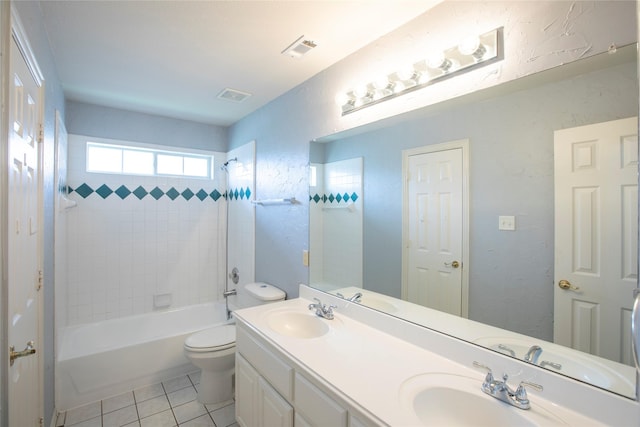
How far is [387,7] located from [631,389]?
168cm

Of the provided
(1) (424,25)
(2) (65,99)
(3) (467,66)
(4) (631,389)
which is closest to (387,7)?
(1) (424,25)

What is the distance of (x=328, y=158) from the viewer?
210 centimetres

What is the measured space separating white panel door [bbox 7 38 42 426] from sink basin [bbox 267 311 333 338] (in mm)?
1034

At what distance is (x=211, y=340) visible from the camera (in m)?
2.38

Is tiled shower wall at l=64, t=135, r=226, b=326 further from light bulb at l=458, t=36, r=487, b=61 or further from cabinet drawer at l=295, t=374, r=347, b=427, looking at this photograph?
light bulb at l=458, t=36, r=487, b=61

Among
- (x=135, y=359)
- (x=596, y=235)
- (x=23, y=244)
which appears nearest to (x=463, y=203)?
(x=596, y=235)

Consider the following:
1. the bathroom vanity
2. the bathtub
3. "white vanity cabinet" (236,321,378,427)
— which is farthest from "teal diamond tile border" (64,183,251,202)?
the bathroom vanity

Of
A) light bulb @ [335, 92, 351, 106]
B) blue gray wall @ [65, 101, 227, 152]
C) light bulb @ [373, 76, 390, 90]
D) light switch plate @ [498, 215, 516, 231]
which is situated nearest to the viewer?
light switch plate @ [498, 215, 516, 231]

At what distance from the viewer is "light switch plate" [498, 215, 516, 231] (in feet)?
3.93

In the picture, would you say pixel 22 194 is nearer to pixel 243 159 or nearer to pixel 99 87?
pixel 99 87

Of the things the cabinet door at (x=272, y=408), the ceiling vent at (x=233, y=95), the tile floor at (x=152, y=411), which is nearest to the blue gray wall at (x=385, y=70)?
the ceiling vent at (x=233, y=95)

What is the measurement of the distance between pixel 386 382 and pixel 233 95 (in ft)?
7.65

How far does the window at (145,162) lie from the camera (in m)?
2.95

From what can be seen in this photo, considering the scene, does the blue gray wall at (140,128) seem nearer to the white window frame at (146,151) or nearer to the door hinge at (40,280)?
the white window frame at (146,151)
